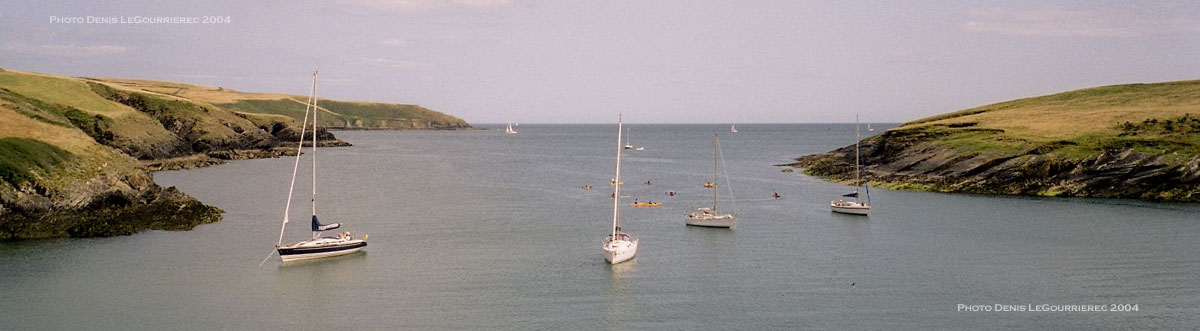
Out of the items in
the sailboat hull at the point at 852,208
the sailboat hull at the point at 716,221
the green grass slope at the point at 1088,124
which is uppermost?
the green grass slope at the point at 1088,124

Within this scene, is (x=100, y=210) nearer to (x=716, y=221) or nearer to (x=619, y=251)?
(x=619, y=251)

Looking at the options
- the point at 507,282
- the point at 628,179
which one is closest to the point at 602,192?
the point at 628,179

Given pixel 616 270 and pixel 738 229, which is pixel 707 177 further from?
pixel 616 270

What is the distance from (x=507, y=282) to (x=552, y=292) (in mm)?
3840

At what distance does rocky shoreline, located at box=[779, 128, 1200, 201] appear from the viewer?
95.2 metres

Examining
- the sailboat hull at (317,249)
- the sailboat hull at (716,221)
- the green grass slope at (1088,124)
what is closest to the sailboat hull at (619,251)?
the sailboat hull at (716,221)

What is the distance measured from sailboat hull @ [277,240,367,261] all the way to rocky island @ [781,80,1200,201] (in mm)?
75451

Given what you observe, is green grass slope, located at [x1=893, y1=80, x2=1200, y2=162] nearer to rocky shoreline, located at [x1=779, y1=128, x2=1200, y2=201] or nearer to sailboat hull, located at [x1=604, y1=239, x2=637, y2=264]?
rocky shoreline, located at [x1=779, y1=128, x2=1200, y2=201]

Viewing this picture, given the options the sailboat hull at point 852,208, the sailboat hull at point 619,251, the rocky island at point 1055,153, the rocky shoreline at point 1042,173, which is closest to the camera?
the sailboat hull at point 619,251

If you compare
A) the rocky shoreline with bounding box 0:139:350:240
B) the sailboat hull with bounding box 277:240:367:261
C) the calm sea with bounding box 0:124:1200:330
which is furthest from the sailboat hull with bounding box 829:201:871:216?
the rocky shoreline with bounding box 0:139:350:240

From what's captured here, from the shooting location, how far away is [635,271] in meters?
56.0

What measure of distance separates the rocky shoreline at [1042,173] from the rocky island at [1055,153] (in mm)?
107

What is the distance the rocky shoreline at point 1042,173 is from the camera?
3750 inches

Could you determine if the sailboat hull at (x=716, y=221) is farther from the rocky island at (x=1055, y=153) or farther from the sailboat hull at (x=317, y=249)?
the rocky island at (x=1055, y=153)
